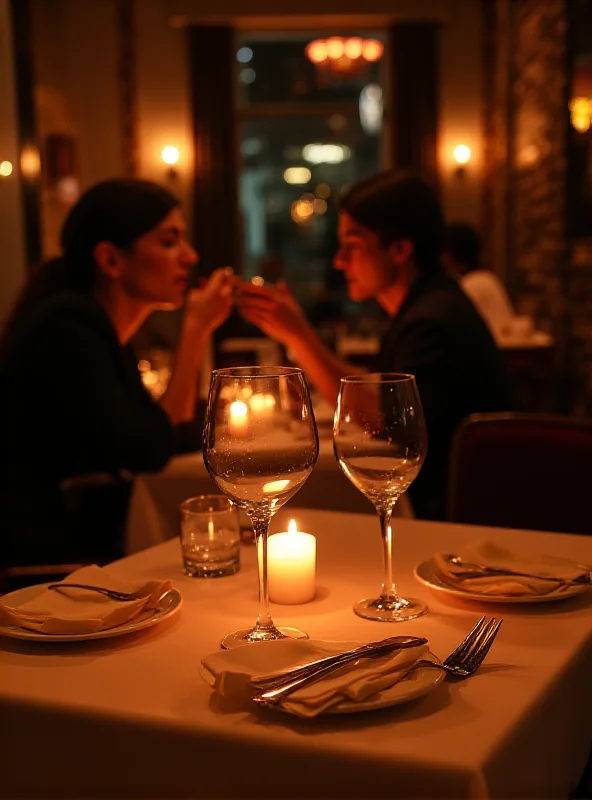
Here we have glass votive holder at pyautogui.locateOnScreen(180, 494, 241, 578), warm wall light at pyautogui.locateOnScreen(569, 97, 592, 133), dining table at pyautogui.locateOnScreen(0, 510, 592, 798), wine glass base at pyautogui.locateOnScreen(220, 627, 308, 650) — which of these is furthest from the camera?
warm wall light at pyautogui.locateOnScreen(569, 97, 592, 133)

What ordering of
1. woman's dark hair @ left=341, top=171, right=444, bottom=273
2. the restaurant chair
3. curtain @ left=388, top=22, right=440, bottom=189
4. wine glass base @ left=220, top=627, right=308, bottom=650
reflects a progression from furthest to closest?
curtain @ left=388, top=22, right=440, bottom=189 < woman's dark hair @ left=341, top=171, right=444, bottom=273 < the restaurant chair < wine glass base @ left=220, top=627, right=308, bottom=650

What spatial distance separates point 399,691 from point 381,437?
1.03 feet

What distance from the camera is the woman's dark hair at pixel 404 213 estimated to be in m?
2.41

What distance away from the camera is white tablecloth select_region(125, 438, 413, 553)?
2.01 metres

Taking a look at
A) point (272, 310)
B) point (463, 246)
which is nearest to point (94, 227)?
point (272, 310)

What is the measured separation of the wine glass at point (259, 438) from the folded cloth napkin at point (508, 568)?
26cm

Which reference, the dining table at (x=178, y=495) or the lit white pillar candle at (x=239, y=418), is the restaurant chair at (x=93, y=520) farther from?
the lit white pillar candle at (x=239, y=418)

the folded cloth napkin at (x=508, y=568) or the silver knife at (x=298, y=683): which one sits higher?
the silver knife at (x=298, y=683)

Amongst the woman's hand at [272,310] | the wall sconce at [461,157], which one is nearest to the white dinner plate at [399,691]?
the woman's hand at [272,310]

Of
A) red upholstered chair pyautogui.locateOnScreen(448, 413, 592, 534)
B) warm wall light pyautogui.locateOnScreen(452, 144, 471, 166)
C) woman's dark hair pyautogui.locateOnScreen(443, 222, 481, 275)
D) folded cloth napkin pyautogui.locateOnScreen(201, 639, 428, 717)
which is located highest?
warm wall light pyautogui.locateOnScreen(452, 144, 471, 166)

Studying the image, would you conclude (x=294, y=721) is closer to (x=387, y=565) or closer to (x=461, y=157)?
(x=387, y=565)

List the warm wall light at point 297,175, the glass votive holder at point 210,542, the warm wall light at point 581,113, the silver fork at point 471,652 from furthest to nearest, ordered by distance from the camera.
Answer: the warm wall light at point 297,175, the warm wall light at point 581,113, the glass votive holder at point 210,542, the silver fork at point 471,652

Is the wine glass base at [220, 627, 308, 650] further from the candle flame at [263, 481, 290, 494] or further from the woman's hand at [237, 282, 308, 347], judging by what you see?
the woman's hand at [237, 282, 308, 347]

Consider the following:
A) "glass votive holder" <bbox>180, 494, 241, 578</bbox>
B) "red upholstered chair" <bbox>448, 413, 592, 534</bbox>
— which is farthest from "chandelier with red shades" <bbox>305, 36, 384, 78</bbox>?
"glass votive holder" <bbox>180, 494, 241, 578</bbox>
